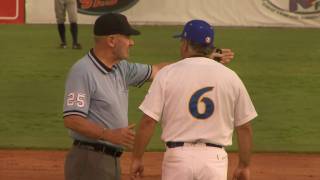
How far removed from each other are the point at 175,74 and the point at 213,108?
35 centimetres

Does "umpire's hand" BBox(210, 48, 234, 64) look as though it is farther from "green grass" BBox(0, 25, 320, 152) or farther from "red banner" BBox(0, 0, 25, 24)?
"red banner" BBox(0, 0, 25, 24)

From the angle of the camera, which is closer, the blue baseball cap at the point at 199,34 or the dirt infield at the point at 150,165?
the blue baseball cap at the point at 199,34

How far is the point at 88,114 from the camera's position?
19.1ft

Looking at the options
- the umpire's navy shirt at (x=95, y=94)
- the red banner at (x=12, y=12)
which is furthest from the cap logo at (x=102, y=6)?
the umpire's navy shirt at (x=95, y=94)

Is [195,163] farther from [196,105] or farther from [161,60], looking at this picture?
[161,60]

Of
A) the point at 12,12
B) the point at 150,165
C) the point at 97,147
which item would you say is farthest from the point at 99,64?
the point at 12,12

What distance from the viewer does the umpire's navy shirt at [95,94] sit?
572cm

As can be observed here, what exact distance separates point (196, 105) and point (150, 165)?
4496 mm

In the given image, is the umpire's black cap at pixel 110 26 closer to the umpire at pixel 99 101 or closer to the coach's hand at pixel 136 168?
the umpire at pixel 99 101

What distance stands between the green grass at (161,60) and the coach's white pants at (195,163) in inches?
203

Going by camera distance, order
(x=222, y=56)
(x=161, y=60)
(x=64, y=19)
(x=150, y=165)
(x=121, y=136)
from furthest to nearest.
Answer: (x=64, y=19), (x=161, y=60), (x=150, y=165), (x=222, y=56), (x=121, y=136)

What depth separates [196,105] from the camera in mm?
5738

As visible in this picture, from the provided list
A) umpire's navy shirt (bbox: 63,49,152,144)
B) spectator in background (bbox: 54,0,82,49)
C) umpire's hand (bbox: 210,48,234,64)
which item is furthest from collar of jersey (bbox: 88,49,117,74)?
spectator in background (bbox: 54,0,82,49)

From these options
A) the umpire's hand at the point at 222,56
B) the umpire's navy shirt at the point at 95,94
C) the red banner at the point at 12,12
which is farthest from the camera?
the red banner at the point at 12,12
